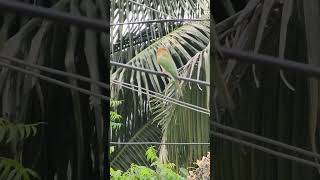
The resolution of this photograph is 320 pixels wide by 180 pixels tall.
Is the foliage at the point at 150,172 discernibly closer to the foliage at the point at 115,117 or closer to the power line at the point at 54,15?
the foliage at the point at 115,117

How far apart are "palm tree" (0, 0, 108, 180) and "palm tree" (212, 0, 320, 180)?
1.31 feet

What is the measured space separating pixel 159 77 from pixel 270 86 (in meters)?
0.37

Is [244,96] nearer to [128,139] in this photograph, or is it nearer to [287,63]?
[287,63]

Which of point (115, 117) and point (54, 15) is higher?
point (54, 15)

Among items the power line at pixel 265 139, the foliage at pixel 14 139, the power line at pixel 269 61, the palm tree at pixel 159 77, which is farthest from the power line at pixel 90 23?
the foliage at pixel 14 139

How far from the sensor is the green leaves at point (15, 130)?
146cm

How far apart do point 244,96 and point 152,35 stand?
1.21 feet

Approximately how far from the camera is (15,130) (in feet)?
4.84

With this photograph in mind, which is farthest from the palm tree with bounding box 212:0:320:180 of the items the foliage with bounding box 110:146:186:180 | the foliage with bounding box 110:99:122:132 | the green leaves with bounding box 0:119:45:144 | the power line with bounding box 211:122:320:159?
the green leaves with bounding box 0:119:45:144

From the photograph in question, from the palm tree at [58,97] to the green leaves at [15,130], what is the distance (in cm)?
2

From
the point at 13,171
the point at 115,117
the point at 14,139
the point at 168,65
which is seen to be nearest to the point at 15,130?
the point at 14,139

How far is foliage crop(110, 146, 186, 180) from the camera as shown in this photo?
5.24ft

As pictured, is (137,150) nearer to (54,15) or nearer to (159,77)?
(159,77)

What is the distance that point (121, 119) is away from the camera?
1.62m
